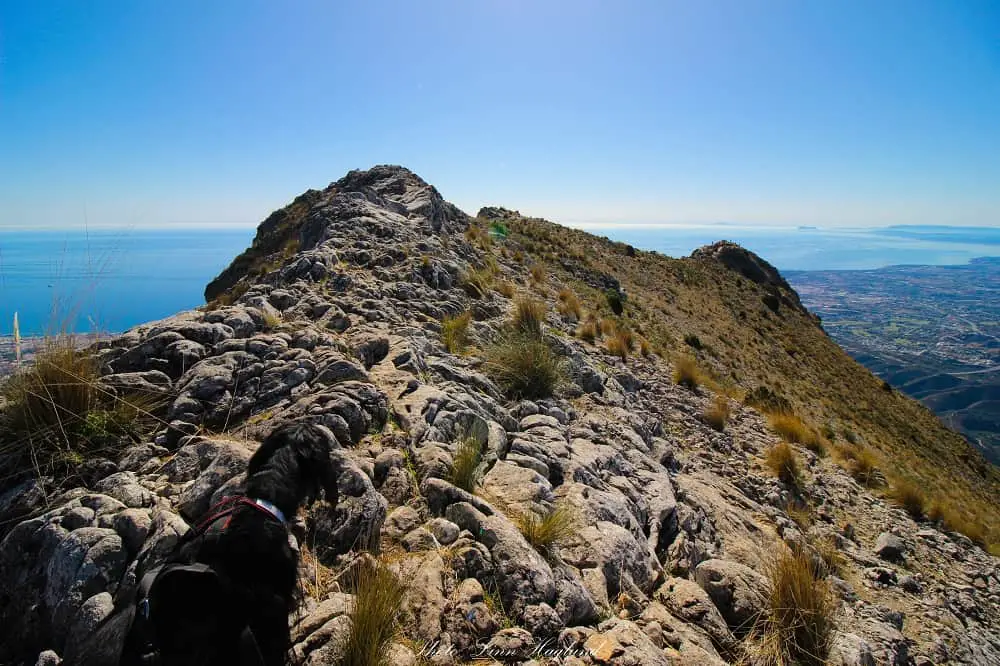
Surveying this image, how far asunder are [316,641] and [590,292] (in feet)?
49.8

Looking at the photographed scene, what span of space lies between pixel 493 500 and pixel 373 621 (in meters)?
1.50

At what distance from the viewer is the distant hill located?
70.3 metres

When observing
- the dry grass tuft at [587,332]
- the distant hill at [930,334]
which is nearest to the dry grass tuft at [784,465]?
the dry grass tuft at [587,332]

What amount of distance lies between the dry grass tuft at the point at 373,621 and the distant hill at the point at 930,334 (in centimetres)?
7187

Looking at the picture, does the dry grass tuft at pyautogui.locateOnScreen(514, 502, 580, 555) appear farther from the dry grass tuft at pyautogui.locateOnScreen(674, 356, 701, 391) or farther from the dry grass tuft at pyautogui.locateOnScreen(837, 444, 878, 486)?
the dry grass tuft at pyautogui.locateOnScreen(837, 444, 878, 486)

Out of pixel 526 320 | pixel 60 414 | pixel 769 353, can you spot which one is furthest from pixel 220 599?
pixel 769 353

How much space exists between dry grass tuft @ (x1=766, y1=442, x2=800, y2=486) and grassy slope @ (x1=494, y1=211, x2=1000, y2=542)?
3.23 m

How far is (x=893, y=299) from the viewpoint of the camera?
6142 inches

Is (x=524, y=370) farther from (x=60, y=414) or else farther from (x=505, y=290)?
(x=505, y=290)

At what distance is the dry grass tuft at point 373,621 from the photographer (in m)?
2.01

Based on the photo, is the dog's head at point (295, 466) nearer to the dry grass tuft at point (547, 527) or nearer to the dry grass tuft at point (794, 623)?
the dry grass tuft at point (547, 527)

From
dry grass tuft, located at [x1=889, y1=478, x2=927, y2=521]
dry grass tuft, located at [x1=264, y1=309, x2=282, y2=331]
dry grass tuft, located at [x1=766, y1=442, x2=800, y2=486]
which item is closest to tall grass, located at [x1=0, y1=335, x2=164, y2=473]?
dry grass tuft, located at [x1=264, y1=309, x2=282, y2=331]

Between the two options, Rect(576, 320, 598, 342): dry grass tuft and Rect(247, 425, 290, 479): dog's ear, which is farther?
Rect(576, 320, 598, 342): dry grass tuft

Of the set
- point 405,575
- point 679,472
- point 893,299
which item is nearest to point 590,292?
point 679,472
